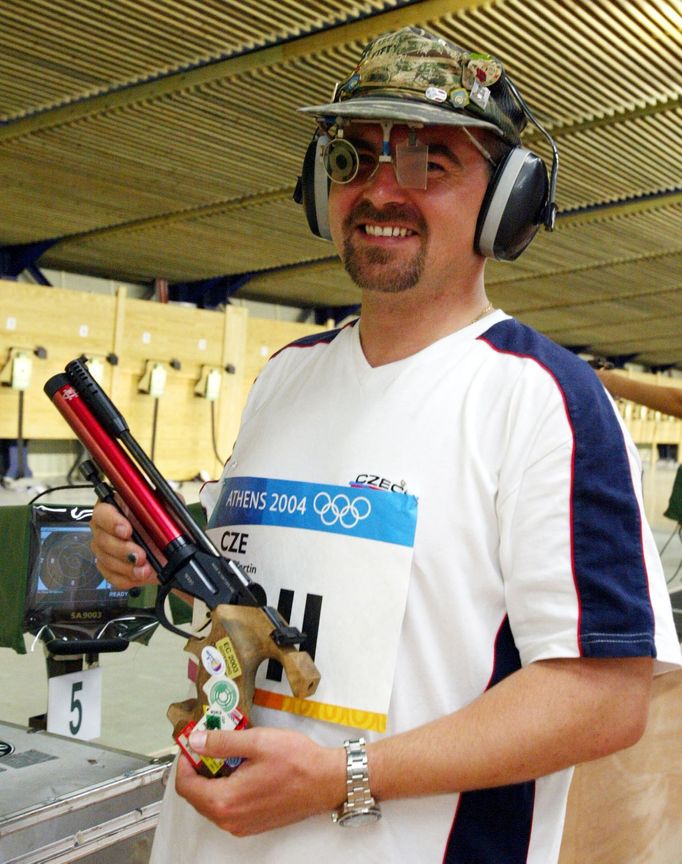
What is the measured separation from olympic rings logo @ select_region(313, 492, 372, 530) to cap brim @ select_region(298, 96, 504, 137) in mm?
401

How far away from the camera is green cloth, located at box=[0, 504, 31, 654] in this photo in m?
1.94

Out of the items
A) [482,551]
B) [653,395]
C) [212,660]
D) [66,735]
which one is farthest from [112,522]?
[653,395]

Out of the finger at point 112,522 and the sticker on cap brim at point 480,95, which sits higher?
the sticker on cap brim at point 480,95

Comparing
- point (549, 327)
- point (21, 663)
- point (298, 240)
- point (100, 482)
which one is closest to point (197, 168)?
point (298, 240)

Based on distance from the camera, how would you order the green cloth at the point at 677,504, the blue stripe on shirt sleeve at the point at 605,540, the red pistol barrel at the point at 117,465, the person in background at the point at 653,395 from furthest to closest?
the green cloth at the point at 677,504, the person in background at the point at 653,395, the red pistol barrel at the point at 117,465, the blue stripe on shirt sleeve at the point at 605,540

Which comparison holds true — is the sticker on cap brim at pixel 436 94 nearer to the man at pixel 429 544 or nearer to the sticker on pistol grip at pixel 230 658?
the man at pixel 429 544

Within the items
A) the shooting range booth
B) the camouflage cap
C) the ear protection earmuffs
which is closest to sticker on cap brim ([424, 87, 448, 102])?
the camouflage cap

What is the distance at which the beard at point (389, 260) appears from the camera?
104cm

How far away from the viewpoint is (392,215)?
105cm

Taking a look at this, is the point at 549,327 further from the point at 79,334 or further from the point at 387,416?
the point at 387,416

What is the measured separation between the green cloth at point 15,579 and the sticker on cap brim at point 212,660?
1.09 m

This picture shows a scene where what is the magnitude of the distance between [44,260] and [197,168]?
404 cm

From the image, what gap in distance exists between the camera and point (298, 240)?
27.3 ft

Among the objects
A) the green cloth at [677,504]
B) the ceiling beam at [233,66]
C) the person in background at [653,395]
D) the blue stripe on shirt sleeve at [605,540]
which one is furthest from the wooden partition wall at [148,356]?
the blue stripe on shirt sleeve at [605,540]
